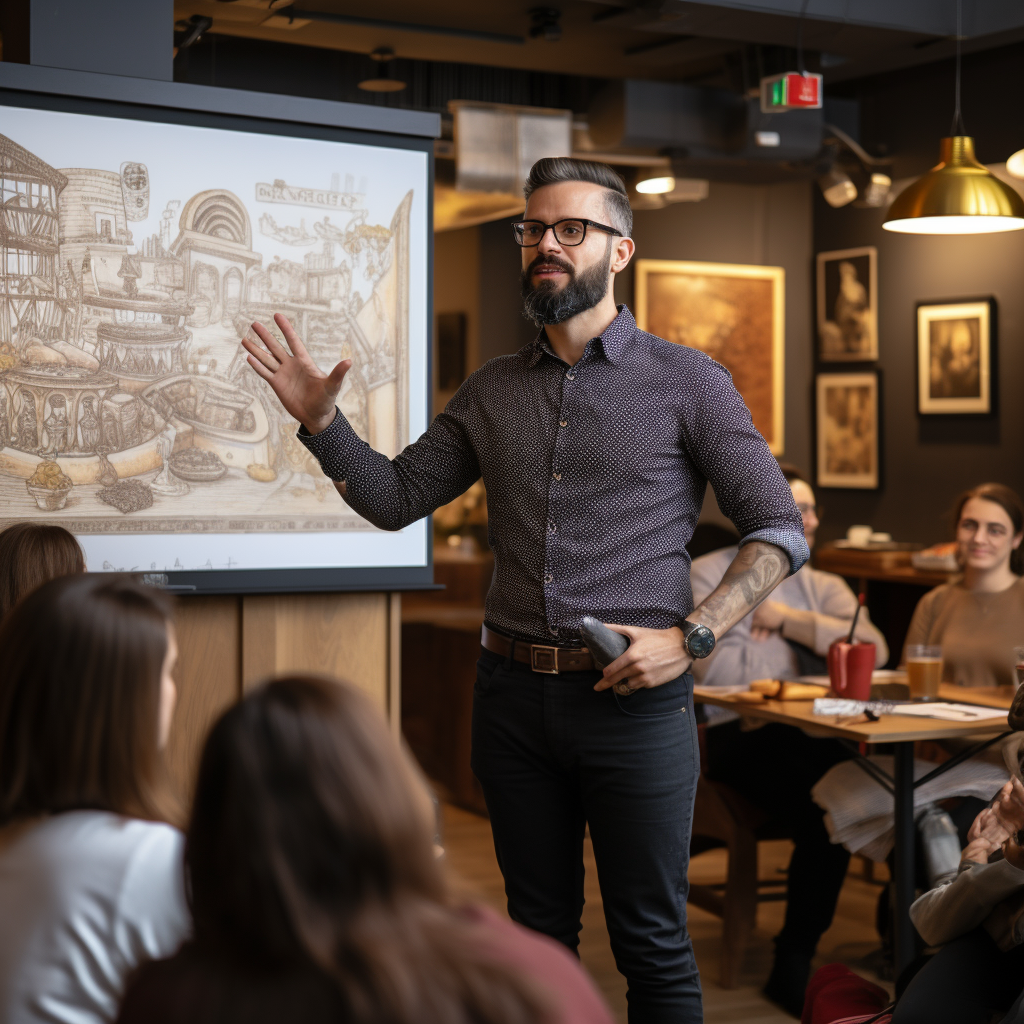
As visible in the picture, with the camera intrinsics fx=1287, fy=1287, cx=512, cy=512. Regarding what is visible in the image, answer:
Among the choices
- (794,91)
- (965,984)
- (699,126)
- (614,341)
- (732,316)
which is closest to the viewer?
(965,984)

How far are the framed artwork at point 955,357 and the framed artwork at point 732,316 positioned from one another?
2.86 feet

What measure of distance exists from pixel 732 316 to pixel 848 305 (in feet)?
1.98

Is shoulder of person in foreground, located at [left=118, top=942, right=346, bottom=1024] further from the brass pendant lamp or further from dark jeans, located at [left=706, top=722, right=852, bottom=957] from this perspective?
the brass pendant lamp

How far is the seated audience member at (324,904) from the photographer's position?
85cm

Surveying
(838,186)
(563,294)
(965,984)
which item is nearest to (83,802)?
(563,294)

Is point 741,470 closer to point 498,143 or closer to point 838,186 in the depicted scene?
point 498,143

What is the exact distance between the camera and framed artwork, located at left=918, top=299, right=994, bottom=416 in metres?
5.98

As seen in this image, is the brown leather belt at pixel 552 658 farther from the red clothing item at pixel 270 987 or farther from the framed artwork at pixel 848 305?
the framed artwork at pixel 848 305

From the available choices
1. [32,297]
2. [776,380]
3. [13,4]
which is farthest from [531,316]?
[776,380]

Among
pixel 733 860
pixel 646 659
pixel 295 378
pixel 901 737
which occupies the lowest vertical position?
pixel 733 860

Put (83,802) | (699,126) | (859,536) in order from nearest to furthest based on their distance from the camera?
(83,802) < (699,126) < (859,536)

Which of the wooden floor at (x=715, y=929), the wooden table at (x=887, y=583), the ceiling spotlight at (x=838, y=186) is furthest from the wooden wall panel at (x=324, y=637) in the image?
the ceiling spotlight at (x=838, y=186)

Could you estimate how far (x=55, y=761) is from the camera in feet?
3.96

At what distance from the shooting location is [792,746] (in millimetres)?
3666
